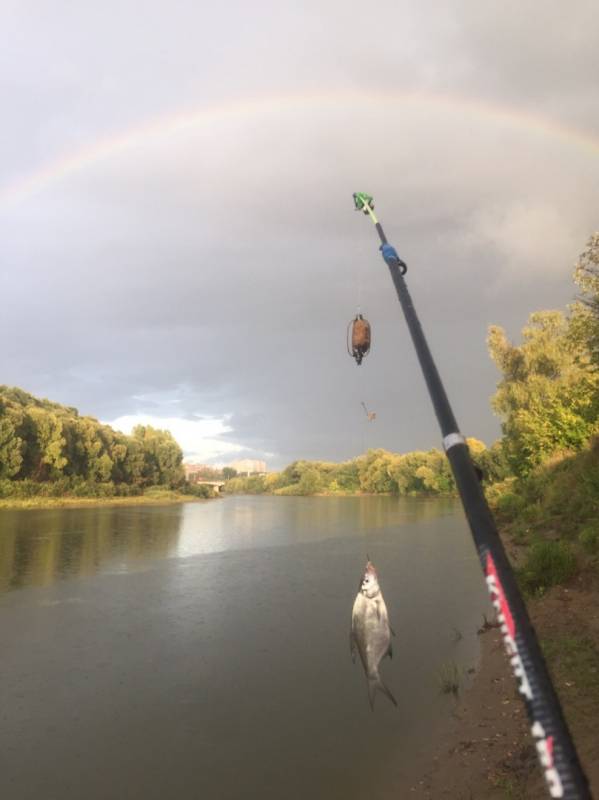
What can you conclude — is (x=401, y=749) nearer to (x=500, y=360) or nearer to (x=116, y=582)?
(x=116, y=582)

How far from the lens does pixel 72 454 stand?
66.7 meters

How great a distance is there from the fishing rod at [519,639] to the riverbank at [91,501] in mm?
59067

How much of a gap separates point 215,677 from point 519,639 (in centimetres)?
1108

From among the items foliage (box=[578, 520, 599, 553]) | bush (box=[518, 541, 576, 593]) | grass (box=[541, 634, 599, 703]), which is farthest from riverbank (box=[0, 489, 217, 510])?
grass (box=[541, 634, 599, 703])

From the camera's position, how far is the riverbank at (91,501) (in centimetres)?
5459

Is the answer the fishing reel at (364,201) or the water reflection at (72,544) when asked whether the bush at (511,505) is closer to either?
the water reflection at (72,544)

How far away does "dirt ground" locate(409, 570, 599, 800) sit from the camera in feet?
19.6

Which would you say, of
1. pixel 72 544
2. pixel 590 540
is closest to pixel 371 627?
pixel 590 540

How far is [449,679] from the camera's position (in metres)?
10.0

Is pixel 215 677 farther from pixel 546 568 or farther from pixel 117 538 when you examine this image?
pixel 117 538

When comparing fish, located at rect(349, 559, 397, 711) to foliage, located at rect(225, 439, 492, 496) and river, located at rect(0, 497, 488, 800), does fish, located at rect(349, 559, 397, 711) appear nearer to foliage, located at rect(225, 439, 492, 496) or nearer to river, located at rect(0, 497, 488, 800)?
river, located at rect(0, 497, 488, 800)

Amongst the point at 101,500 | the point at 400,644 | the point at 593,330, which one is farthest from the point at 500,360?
the point at 101,500

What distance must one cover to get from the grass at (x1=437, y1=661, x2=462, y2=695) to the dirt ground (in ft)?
0.97

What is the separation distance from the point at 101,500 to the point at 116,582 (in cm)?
4906
